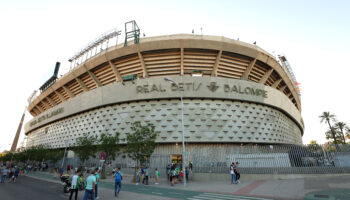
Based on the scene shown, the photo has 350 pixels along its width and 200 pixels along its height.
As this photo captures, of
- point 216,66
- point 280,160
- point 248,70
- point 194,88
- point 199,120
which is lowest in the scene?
point 280,160

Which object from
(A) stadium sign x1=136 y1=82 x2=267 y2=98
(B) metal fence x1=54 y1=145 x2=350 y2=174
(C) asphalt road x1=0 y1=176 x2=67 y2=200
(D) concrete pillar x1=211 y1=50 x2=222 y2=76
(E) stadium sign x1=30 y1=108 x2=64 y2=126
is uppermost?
(D) concrete pillar x1=211 y1=50 x2=222 y2=76

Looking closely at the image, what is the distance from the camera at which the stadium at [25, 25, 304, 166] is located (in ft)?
90.5

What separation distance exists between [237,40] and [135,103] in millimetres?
20547

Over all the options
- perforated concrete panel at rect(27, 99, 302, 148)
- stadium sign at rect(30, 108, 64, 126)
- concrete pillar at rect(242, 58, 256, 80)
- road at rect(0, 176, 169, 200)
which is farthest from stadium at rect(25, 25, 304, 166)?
road at rect(0, 176, 169, 200)

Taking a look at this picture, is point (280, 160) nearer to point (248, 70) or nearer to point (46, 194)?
point (46, 194)

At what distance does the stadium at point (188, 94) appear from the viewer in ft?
90.5

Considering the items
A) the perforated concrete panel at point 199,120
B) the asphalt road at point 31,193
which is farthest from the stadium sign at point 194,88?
the asphalt road at point 31,193

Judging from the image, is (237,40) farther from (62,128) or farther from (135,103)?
(62,128)

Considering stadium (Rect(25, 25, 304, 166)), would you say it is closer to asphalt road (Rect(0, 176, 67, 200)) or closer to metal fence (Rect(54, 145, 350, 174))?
metal fence (Rect(54, 145, 350, 174))

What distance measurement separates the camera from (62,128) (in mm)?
39875

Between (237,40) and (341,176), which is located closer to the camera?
(341,176)

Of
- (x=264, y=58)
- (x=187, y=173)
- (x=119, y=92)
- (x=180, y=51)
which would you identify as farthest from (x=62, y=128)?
(x=264, y=58)

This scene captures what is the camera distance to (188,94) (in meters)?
27.9

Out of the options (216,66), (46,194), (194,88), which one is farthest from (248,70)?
(46,194)
